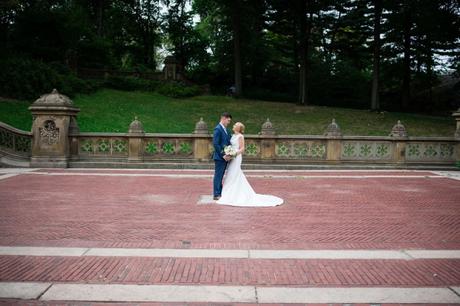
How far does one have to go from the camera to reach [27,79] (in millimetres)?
29594

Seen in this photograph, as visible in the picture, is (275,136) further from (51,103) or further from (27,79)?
(27,79)

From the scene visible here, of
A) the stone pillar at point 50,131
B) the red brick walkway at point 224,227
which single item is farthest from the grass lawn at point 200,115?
the red brick walkway at point 224,227

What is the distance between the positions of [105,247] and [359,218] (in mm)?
4966

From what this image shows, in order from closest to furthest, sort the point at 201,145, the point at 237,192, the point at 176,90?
1. the point at 237,192
2. the point at 201,145
3. the point at 176,90

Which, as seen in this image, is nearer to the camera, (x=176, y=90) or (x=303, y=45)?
(x=303, y=45)

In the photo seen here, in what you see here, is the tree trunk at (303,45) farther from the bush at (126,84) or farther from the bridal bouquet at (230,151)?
the bridal bouquet at (230,151)

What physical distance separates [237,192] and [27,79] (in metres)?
26.1

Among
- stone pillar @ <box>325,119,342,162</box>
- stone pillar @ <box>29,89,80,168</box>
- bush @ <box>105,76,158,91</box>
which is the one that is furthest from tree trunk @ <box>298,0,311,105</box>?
stone pillar @ <box>29,89,80,168</box>

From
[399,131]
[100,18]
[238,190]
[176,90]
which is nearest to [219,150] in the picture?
[238,190]

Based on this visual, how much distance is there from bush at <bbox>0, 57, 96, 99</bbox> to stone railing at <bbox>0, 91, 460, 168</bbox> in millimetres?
15458

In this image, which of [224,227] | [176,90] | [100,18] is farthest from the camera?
[100,18]

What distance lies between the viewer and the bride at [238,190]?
9.37 meters

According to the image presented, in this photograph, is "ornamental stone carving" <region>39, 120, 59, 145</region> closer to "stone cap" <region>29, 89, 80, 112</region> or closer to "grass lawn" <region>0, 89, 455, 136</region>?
"stone cap" <region>29, 89, 80, 112</region>

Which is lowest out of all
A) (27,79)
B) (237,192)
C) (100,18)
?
(237,192)
